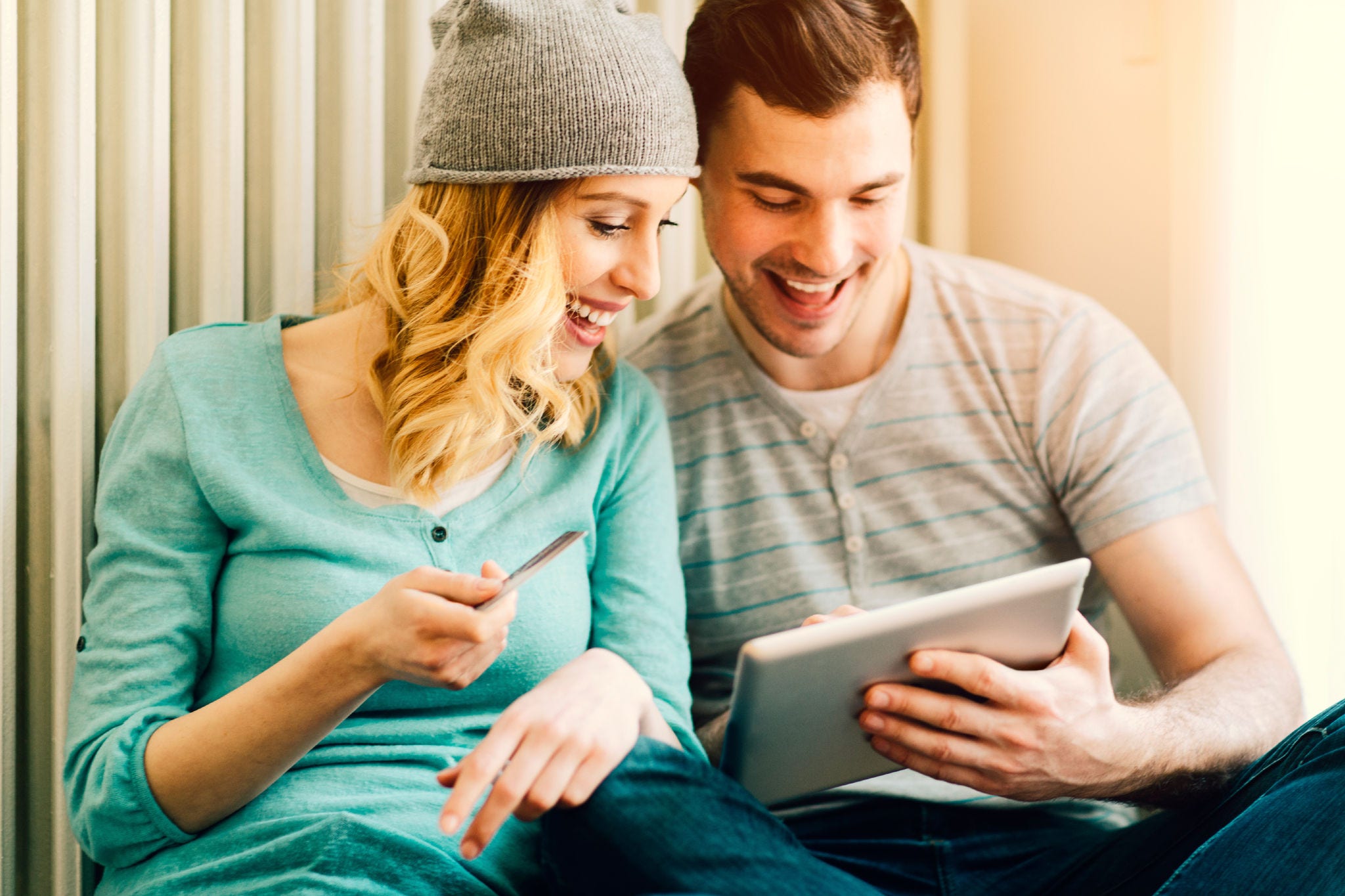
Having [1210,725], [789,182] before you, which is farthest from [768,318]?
[1210,725]

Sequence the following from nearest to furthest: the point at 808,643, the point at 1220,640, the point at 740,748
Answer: the point at 808,643 < the point at 740,748 < the point at 1220,640

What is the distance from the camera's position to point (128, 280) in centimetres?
121

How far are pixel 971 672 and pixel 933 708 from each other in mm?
47

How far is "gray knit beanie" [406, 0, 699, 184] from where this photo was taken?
1.03 meters

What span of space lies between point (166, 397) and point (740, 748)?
621 millimetres

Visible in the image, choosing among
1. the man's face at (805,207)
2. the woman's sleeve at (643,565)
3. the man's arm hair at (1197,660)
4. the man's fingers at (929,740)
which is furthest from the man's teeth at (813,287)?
the man's fingers at (929,740)

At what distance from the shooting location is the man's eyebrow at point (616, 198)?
1076mm

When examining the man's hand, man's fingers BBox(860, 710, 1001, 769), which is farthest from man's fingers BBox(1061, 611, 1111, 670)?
man's fingers BBox(860, 710, 1001, 769)

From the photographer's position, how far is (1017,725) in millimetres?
964

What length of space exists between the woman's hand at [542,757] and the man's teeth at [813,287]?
1.92 feet

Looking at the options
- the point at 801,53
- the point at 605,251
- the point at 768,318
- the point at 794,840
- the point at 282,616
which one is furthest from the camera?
the point at 768,318

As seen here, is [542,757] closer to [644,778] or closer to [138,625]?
[644,778]

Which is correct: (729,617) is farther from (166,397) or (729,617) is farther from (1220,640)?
(166,397)

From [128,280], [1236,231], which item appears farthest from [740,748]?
[1236,231]
